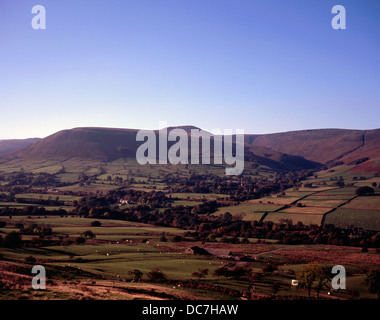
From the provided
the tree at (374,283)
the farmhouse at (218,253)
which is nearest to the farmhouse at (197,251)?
the farmhouse at (218,253)

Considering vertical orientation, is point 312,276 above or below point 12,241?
below

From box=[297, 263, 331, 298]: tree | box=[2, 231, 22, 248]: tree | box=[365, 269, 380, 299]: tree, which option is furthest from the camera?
box=[2, 231, 22, 248]: tree

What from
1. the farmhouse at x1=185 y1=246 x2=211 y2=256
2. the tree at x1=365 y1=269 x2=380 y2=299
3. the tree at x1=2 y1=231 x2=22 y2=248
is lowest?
the farmhouse at x1=185 y1=246 x2=211 y2=256

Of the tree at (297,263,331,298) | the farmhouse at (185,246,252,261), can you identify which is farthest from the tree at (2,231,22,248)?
A: the tree at (297,263,331,298)

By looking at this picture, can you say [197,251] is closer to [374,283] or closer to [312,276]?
[312,276]

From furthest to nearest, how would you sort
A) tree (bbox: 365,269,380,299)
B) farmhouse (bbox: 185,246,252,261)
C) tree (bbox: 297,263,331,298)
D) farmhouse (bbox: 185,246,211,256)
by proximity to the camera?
1. farmhouse (bbox: 185,246,211,256)
2. farmhouse (bbox: 185,246,252,261)
3. tree (bbox: 365,269,380,299)
4. tree (bbox: 297,263,331,298)

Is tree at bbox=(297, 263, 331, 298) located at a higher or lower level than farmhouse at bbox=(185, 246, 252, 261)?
higher

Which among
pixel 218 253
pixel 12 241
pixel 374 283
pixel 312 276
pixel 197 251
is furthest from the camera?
pixel 197 251

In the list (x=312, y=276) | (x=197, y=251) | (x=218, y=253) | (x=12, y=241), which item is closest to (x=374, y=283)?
(x=312, y=276)

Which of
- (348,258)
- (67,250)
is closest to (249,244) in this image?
(348,258)

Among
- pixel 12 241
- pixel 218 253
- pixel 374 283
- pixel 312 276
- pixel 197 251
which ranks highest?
pixel 12 241

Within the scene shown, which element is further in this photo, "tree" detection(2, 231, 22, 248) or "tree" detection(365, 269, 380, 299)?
"tree" detection(2, 231, 22, 248)

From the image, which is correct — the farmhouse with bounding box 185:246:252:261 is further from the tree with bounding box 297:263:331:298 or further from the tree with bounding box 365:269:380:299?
the tree with bounding box 365:269:380:299
